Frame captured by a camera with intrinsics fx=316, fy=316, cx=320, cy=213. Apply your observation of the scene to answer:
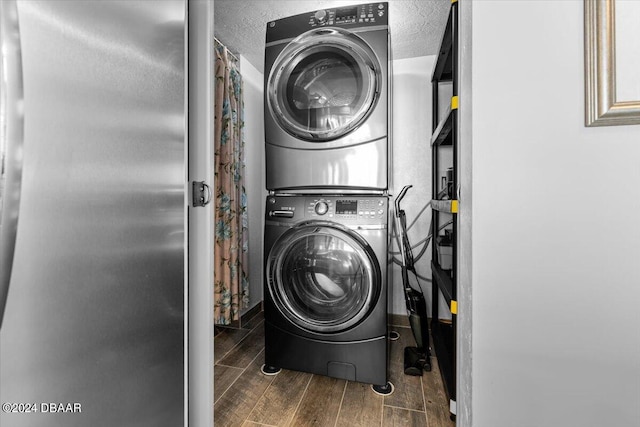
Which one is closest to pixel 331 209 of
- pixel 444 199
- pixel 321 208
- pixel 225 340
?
pixel 321 208

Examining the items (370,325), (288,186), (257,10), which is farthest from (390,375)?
(257,10)

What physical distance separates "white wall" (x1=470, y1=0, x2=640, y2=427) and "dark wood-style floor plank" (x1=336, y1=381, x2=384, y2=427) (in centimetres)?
74

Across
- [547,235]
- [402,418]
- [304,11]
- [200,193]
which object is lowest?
[402,418]

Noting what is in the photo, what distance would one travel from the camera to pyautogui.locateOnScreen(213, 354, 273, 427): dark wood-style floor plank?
142 cm

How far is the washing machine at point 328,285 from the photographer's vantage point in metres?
1.65

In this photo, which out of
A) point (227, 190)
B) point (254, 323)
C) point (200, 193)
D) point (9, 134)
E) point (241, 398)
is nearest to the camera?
point (9, 134)

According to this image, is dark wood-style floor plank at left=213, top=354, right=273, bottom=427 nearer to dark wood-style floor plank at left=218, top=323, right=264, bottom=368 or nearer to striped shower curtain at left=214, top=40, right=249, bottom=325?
dark wood-style floor plank at left=218, top=323, right=264, bottom=368

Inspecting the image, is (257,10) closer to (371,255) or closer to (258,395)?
(371,255)

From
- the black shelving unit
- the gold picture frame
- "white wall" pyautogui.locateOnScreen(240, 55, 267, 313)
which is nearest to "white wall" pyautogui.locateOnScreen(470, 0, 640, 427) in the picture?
the gold picture frame

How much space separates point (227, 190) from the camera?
7.11 feet

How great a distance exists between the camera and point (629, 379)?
2.45 ft

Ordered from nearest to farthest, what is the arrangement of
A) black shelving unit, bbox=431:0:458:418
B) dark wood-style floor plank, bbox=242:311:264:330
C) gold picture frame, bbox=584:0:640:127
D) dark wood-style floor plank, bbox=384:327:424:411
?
1. gold picture frame, bbox=584:0:640:127
2. black shelving unit, bbox=431:0:458:418
3. dark wood-style floor plank, bbox=384:327:424:411
4. dark wood-style floor plank, bbox=242:311:264:330

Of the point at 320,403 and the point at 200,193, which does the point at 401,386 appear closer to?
the point at 320,403

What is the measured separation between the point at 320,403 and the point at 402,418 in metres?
0.39
